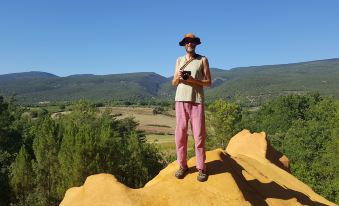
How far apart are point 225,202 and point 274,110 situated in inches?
3209

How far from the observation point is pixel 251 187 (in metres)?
15.8

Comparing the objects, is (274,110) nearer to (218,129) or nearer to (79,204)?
(218,129)

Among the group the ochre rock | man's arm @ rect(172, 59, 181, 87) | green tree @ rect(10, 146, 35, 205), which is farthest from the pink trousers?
green tree @ rect(10, 146, 35, 205)

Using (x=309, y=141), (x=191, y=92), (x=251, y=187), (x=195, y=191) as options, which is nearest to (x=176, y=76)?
(x=191, y=92)

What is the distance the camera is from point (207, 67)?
13539 mm

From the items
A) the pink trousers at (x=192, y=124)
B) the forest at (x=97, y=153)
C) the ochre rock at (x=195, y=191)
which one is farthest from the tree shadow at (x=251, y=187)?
the forest at (x=97, y=153)

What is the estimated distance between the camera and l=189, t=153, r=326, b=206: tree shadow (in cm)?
1470

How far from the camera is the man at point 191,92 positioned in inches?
527

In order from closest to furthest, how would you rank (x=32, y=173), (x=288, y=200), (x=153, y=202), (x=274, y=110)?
(x=153, y=202) → (x=288, y=200) → (x=32, y=173) → (x=274, y=110)

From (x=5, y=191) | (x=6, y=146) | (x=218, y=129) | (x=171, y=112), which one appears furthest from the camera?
(x=171, y=112)

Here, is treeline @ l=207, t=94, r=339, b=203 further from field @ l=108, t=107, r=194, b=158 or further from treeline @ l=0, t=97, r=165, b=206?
field @ l=108, t=107, r=194, b=158

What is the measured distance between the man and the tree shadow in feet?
4.44

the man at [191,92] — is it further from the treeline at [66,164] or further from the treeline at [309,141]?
the treeline at [309,141]

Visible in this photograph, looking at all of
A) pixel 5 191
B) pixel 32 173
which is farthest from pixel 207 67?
pixel 5 191
